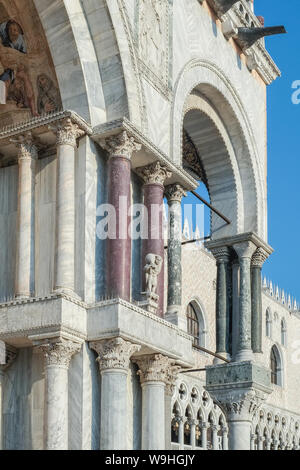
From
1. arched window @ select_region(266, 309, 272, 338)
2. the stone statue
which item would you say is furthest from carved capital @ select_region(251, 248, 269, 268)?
arched window @ select_region(266, 309, 272, 338)

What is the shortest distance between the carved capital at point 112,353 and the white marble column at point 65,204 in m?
0.80

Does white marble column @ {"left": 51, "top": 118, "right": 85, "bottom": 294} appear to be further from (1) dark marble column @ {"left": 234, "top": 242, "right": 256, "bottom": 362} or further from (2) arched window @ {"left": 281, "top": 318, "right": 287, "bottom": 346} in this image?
(2) arched window @ {"left": 281, "top": 318, "right": 287, "bottom": 346}

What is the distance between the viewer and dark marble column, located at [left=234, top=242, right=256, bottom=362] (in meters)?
17.3

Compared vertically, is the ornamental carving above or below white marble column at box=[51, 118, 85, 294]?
above

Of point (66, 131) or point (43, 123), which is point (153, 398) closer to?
point (66, 131)

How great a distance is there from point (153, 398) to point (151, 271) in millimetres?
1768

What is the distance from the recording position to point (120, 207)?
12633 millimetres

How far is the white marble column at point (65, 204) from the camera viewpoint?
12148mm

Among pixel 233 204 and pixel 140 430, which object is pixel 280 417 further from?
pixel 140 430

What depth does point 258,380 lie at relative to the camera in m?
17.0

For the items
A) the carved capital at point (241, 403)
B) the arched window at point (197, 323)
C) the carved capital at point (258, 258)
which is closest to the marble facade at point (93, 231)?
the carved capital at point (241, 403)

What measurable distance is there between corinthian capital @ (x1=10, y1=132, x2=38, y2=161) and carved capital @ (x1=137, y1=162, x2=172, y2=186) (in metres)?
1.70

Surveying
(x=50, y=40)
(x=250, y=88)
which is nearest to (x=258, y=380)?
(x=250, y=88)

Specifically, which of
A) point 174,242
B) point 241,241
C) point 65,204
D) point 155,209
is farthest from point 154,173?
point 241,241
